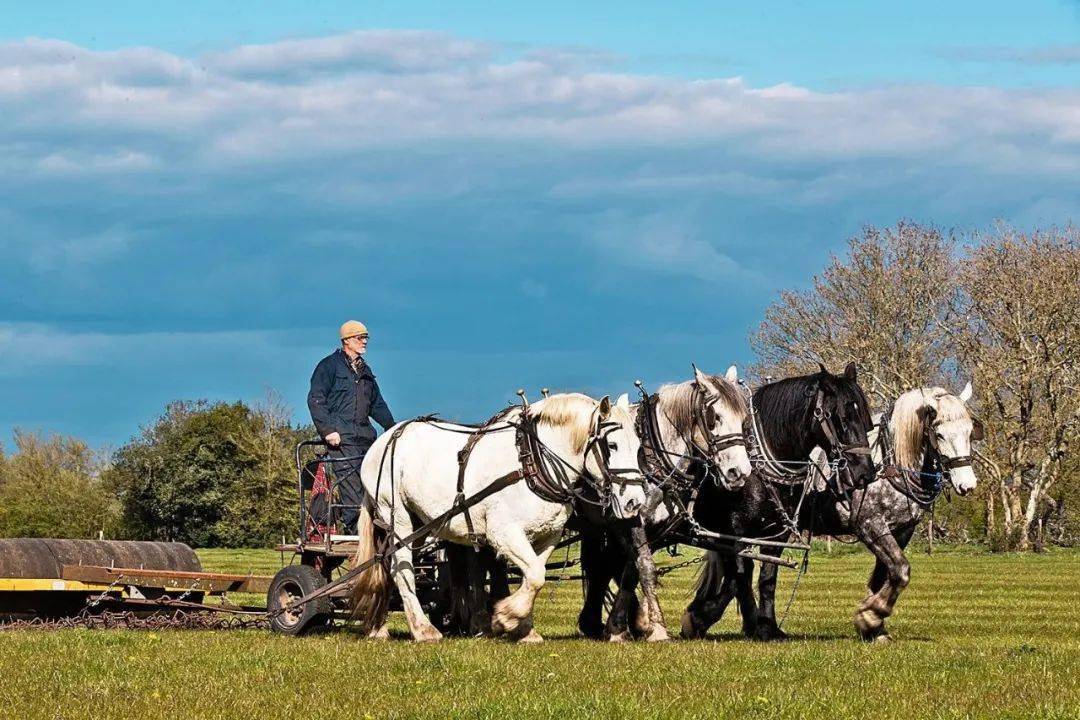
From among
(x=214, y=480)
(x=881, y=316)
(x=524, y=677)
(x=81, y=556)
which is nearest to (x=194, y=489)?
(x=214, y=480)

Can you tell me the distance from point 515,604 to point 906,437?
4.18 meters

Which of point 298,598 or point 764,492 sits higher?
point 764,492

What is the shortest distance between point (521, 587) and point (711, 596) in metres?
2.43

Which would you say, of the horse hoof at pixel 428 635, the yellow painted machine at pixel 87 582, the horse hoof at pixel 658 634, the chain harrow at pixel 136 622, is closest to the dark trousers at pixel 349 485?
the yellow painted machine at pixel 87 582

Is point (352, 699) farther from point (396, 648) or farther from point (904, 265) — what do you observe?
point (904, 265)

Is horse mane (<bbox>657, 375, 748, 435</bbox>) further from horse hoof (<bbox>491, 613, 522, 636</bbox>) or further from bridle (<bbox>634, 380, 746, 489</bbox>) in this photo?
horse hoof (<bbox>491, 613, 522, 636</bbox>)

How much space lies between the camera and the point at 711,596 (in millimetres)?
14453

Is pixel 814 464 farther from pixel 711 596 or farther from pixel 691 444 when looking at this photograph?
pixel 711 596

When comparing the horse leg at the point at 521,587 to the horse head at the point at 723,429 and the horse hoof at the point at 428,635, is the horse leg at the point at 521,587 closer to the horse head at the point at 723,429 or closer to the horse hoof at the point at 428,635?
the horse hoof at the point at 428,635

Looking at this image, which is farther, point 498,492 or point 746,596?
point 746,596

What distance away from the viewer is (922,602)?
23203 mm

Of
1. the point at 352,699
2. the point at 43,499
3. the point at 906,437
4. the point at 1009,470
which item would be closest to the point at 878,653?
the point at 906,437

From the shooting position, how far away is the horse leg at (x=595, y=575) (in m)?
14.5

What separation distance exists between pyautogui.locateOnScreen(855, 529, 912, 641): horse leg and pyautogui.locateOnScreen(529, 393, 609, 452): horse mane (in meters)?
2.80
